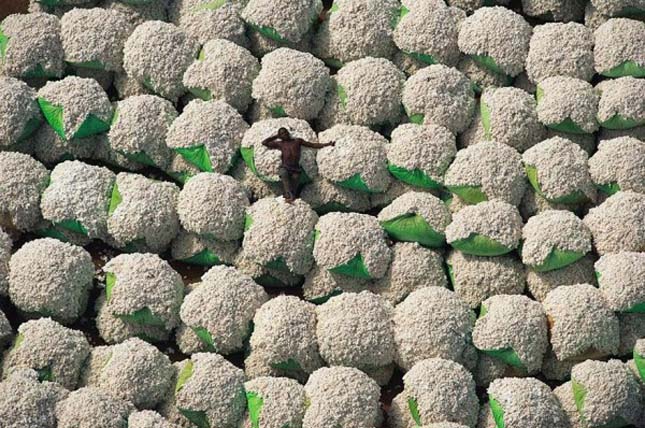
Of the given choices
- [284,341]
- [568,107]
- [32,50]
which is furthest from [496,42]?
[32,50]

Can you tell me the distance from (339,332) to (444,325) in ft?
1.24

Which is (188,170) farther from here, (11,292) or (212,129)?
(11,292)

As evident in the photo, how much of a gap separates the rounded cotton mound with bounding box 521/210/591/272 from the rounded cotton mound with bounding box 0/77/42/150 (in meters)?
1.98

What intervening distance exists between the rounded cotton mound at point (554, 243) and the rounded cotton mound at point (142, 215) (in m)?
1.34

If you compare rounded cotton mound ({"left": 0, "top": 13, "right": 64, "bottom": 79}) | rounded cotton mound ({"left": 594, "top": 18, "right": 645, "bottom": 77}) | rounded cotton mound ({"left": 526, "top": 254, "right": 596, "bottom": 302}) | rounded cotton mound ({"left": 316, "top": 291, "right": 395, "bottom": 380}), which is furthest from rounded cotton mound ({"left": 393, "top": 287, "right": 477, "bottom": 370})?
rounded cotton mound ({"left": 0, "top": 13, "right": 64, "bottom": 79})

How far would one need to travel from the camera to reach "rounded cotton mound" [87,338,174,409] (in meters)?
5.37

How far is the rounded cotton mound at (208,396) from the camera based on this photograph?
5336 millimetres

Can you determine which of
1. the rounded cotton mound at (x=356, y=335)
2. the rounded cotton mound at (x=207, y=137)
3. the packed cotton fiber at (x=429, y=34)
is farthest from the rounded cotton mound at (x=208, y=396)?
the packed cotton fiber at (x=429, y=34)

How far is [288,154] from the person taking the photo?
5715 mm

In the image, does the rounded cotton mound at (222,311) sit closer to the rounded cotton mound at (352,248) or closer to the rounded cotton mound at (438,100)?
the rounded cotton mound at (352,248)

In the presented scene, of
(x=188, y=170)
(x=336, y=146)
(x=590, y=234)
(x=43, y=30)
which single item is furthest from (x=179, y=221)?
(x=590, y=234)

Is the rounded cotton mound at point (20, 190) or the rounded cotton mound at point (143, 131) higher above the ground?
the rounded cotton mound at point (143, 131)

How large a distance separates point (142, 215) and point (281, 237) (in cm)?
54

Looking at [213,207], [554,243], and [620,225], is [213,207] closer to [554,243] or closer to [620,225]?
[554,243]
